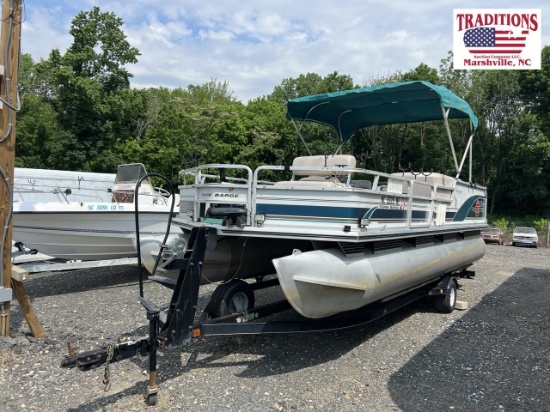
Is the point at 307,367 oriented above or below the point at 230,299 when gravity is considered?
below

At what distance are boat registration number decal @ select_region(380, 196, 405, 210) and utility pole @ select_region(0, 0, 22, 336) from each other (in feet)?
13.7

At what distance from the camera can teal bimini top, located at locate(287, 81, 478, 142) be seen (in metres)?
6.59

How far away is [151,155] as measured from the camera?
2639cm

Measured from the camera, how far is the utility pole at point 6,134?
514 centimetres

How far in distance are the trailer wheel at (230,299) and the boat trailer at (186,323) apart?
0.09 meters

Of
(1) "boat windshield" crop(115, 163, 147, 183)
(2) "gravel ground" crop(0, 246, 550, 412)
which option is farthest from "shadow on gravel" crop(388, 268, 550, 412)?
(1) "boat windshield" crop(115, 163, 147, 183)

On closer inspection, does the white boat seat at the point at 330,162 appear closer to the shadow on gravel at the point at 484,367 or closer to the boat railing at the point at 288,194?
the boat railing at the point at 288,194

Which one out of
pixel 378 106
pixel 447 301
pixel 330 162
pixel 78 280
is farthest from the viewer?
pixel 78 280

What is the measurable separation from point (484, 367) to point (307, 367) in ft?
6.02

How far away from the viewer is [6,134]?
515 cm

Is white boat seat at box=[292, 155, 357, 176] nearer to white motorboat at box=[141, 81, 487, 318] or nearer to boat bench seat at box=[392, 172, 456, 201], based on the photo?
white motorboat at box=[141, 81, 487, 318]

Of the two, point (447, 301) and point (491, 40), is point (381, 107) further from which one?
point (491, 40)

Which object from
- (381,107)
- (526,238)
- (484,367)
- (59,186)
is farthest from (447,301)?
(526,238)

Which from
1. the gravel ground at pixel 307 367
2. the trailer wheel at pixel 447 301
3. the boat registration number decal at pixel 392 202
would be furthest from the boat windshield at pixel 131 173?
the trailer wheel at pixel 447 301
